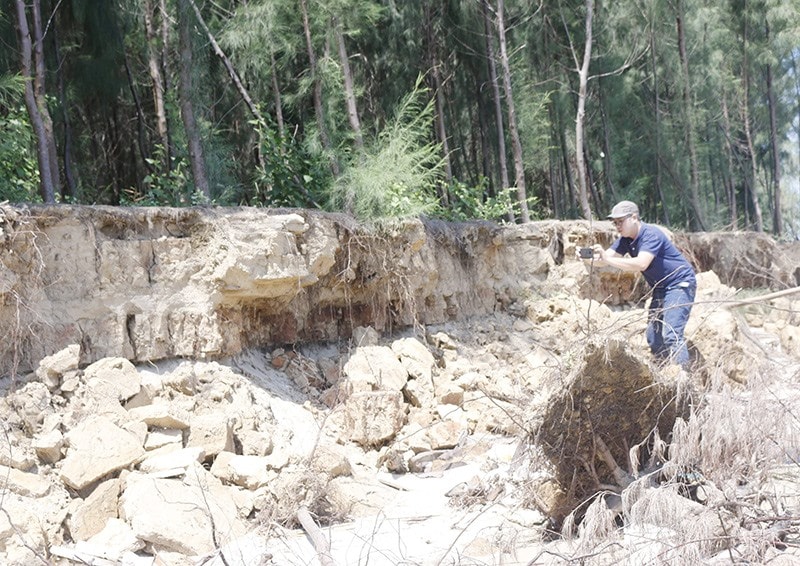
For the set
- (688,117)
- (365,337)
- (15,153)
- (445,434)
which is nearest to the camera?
(445,434)

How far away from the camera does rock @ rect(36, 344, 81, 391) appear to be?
235 inches

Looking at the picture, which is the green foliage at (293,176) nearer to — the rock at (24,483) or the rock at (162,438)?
the rock at (162,438)

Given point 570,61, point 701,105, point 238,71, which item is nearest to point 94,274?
point 238,71

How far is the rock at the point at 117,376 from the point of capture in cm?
603

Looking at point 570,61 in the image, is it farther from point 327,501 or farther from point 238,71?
point 327,501

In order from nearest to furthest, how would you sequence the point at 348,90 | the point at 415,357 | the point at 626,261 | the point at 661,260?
the point at 626,261, the point at 661,260, the point at 415,357, the point at 348,90

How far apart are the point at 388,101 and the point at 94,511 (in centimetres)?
1129

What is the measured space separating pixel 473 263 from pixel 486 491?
556 cm

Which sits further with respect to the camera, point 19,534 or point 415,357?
point 415,357

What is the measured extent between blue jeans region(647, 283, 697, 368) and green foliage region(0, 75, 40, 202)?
5778mm

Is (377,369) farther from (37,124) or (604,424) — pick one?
(37,124)

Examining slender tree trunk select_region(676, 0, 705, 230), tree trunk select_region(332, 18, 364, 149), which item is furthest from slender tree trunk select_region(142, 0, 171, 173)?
slender tree trunk select_region(676, 0, 705, 230)

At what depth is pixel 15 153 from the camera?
8.73 m

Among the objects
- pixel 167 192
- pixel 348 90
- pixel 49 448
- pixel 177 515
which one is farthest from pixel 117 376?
pixel 348 90
